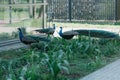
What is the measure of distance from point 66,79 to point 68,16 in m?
15.1

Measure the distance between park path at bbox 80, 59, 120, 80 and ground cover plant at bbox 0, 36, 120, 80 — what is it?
0.18 m

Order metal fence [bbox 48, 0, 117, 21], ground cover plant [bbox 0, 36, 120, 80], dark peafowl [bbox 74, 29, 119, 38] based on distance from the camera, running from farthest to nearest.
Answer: metal fence [bbox 48, 0, 117, 21] → dark peafowl [bbox 74, 29, 119, 38] → ground cover plant [bbox 0, 36, 120, 80]

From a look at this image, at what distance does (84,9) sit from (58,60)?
1471 cm

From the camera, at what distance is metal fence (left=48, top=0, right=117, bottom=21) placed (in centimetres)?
2223

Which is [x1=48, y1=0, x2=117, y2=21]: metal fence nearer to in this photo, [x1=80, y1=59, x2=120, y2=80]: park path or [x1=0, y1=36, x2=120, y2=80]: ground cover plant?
[x1=0, y1=36, x2=120, y2=80]: ground cover plant

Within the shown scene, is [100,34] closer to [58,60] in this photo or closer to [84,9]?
[58,60]

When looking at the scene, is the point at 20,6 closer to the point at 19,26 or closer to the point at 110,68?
the point at 19,26

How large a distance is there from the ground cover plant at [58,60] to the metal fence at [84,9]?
9.83 m

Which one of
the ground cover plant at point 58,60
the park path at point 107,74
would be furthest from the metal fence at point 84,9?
the park path at point 107,74

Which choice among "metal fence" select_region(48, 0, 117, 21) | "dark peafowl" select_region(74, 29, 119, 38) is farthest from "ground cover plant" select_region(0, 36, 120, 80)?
"metal fence" select_region(48, 0, 117, 21)

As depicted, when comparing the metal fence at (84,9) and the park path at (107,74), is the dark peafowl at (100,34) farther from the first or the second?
the metal fence at (84,9)

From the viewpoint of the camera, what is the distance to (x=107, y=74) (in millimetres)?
8227

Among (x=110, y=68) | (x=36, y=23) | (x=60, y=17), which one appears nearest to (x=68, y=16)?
(x=60, y=17)

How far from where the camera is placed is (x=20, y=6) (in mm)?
13312
